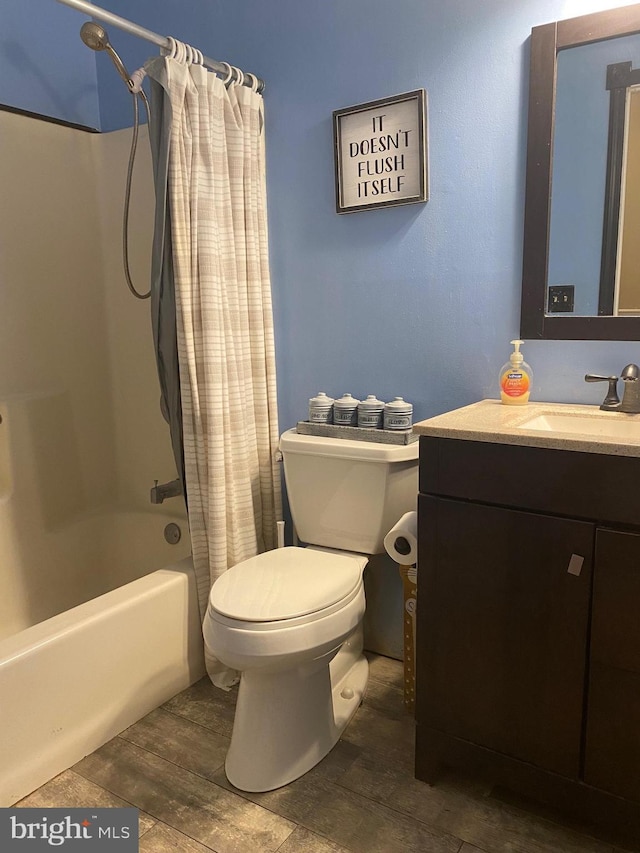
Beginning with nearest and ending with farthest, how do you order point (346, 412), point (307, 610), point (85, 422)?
point (307, 610) < point (346, 412) < point (85, 422)

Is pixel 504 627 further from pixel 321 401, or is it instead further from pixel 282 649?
pixel 321 401

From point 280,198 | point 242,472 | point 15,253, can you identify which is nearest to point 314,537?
point 242,472

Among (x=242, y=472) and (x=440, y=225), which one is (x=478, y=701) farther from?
(x=440, y=225)

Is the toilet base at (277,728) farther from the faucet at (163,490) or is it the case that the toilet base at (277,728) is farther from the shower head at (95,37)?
the shower head at (95,37)

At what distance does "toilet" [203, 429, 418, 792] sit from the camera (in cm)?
154

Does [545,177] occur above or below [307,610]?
above

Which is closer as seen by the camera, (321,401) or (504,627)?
(504,627)

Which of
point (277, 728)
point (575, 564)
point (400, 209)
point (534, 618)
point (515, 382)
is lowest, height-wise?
point (277, 728)

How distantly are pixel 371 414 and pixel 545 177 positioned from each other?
800 mm

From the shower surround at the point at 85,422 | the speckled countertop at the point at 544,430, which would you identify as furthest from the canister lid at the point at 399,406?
the shower surround at the point at 85,422

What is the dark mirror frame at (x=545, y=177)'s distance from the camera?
5.23 ft

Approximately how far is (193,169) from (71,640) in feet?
4.35

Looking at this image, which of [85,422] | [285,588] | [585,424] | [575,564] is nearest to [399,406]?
[585,424]

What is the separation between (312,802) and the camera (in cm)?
157
